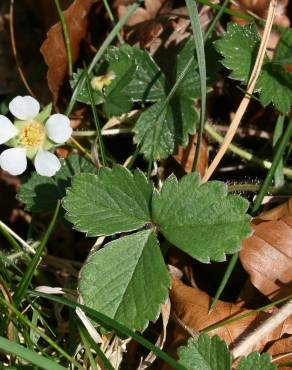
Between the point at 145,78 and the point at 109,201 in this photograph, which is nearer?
the point at 109,201

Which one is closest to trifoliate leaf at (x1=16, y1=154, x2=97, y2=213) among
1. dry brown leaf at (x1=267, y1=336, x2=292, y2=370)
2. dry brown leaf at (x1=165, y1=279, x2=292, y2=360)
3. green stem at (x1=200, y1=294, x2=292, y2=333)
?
dry brown leaf at (x1=165, y1=279, x2=292, y2=360)

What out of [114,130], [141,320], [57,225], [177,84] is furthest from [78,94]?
[141,320]

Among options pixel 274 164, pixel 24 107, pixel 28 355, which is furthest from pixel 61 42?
pixel 28 355

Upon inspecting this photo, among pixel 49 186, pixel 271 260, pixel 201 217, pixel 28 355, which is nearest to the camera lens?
pixel 28 355

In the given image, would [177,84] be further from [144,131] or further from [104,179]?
[104,179]

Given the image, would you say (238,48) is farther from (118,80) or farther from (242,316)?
(242,316)

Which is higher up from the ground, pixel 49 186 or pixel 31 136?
pixel 31 136

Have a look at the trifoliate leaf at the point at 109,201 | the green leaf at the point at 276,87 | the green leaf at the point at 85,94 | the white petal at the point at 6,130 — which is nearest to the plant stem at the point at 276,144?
the green leaf at the point at 276,87
